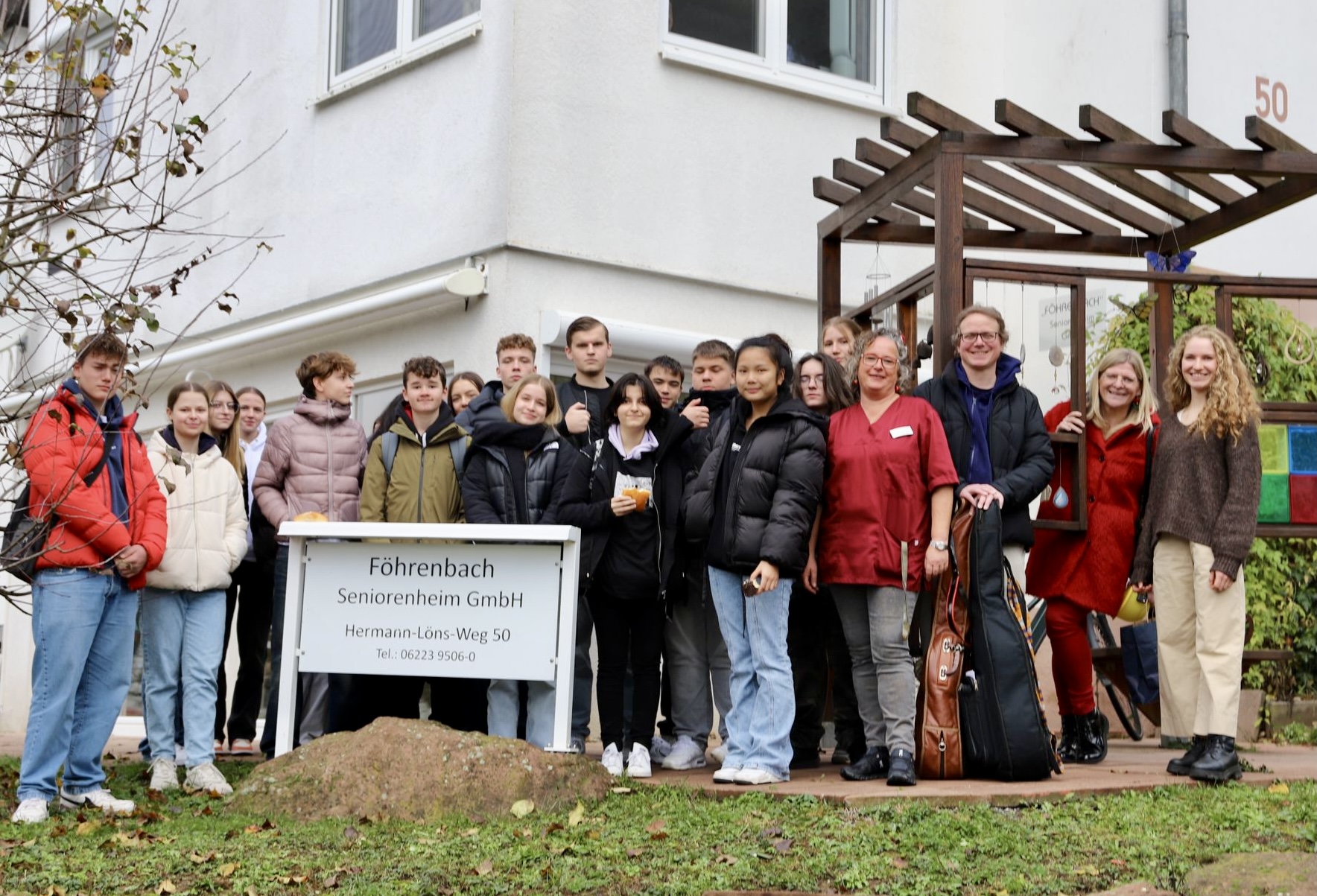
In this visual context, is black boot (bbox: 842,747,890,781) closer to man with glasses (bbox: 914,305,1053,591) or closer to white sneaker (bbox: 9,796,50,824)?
man with glasses (bbox: 914,305,1053,591)

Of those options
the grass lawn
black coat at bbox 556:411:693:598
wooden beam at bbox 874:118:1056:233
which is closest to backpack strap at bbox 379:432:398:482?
black coat at bbox 556:411:693:598

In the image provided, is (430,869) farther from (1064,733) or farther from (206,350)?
(206,350)

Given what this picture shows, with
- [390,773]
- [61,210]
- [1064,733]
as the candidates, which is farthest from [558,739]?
[61,210]

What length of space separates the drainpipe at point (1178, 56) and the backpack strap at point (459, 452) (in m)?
7.45

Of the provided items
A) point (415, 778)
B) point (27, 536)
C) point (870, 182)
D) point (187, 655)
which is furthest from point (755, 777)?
point (870, 182)

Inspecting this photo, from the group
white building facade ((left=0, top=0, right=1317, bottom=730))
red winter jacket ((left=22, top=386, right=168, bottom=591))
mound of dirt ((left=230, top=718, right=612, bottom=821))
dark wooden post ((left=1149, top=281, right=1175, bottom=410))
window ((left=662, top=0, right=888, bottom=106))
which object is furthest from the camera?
window ((left=662, top=0, right=888, bottom=106))

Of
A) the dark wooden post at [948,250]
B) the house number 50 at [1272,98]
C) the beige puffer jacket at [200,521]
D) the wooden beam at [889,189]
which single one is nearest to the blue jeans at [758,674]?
the dark wooden post at [948,250]

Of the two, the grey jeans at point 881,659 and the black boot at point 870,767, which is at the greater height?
the grey jeans at point 881,659

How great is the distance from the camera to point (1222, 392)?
23.4ft

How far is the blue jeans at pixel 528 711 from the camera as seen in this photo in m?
7.57

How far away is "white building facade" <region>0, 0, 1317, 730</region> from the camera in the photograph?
36.3 ft

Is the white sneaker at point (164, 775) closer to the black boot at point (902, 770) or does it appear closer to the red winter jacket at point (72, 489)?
the red winter jacket at point (72, 489)

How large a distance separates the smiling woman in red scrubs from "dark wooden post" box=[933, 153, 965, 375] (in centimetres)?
78

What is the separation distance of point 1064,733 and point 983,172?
288cm
